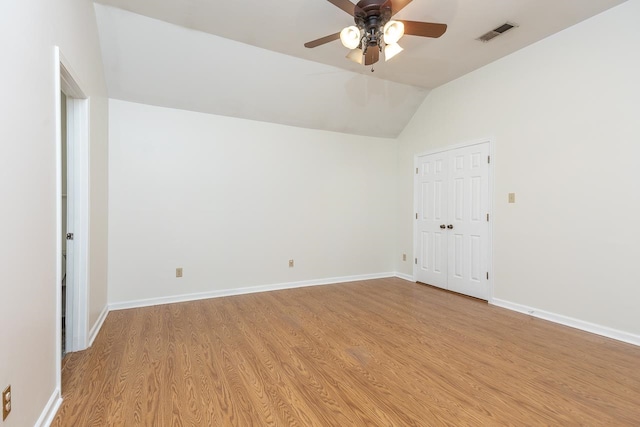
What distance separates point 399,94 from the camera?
457 cm

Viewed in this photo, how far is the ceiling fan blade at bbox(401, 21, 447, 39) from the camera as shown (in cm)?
221

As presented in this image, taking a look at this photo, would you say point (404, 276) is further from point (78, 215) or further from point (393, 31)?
point (78, 215)

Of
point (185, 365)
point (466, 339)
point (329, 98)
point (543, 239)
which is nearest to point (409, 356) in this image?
point (466, 339)

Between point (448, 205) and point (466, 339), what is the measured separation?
2.16 metres

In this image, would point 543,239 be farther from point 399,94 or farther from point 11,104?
point 11,104

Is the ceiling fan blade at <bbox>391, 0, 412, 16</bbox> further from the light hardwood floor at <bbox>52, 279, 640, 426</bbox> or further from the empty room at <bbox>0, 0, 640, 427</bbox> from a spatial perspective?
the light hardwood floor at <bbox>52, 279, 640, 426</bbox>

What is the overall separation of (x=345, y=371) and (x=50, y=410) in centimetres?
176

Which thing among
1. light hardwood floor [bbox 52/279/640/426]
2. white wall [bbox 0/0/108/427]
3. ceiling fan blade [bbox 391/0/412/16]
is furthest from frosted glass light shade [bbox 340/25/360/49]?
light hardwood floor [bbox 52/279/640/426]

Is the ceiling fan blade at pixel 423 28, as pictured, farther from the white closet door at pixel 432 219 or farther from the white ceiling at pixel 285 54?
the white closet door at pixel 432 219

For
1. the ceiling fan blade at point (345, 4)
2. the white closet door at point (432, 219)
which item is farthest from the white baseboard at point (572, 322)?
the ceiling fan blade at point (345, 4)

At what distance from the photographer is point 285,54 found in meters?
3.57

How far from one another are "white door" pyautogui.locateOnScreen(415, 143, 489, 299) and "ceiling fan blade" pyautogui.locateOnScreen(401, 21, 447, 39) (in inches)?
82.6

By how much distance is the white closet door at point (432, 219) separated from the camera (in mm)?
4469

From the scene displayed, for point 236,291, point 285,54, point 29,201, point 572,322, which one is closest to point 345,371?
point 29,201
